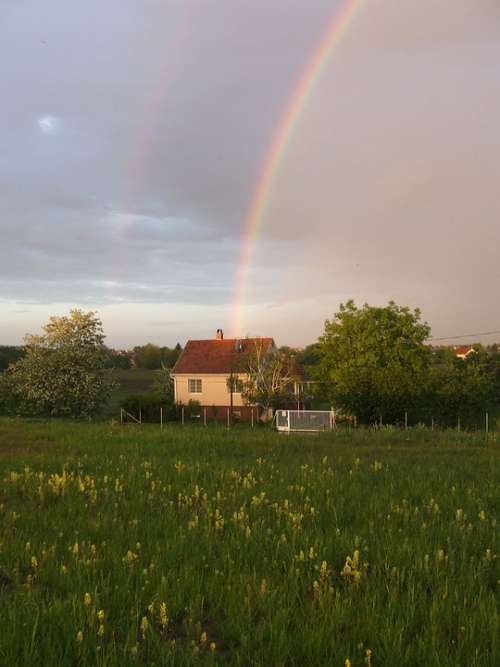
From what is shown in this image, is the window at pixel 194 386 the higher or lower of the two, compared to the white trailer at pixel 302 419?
higher

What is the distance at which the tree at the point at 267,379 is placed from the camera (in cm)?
4528

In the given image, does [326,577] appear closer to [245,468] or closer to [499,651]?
[499,651]

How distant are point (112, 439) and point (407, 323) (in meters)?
33.9

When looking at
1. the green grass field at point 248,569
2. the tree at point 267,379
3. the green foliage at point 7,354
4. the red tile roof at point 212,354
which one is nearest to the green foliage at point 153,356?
the green foliage at point 7,354

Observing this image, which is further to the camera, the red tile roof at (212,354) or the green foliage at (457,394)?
the red tile roof at (212,354)

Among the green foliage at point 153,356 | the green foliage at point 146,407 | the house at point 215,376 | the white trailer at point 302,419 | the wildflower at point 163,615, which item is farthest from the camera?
the green foliage at point 153,356

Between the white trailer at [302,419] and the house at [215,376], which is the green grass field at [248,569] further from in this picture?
the house at [215,376]

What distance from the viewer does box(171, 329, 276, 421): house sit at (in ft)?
168

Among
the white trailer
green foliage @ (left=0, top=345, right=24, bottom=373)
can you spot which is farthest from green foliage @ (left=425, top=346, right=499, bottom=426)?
green foliage @ (left=0, top=345, right=24, bottom=373)

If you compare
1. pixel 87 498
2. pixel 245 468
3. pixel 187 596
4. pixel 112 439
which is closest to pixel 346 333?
pixel 112 439

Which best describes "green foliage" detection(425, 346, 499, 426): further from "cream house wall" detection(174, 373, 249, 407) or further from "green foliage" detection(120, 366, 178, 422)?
"green foliage" detection(120, 366, 178, 422)

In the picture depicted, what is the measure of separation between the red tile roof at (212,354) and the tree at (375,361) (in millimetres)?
7598

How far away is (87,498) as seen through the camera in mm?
7508

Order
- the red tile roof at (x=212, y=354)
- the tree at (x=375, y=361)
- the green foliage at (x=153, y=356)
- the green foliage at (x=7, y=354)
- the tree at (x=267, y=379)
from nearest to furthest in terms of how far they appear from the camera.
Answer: the tree at (x=375, y=361) < the tree at (x=267, y=379) < the red tile roof at (x=212, y=354) < the green foliage at (x=7, y=354) < the green foliage at (x=153, y=356)
